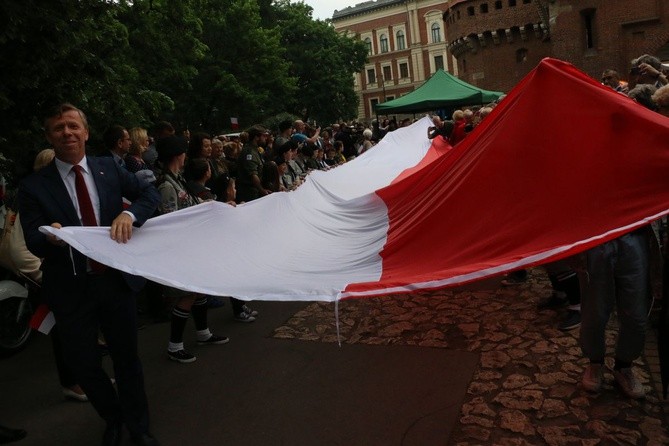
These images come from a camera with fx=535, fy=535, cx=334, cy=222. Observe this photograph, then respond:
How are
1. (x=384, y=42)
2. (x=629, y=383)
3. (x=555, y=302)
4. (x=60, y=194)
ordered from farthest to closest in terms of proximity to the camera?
(x=384, y=42) < (x=555, y=302) < (x=629, y=383) < (x=60, y=194)

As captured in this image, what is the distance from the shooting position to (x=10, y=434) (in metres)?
3.52

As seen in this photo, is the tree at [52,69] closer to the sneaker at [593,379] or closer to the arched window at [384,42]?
the sneaker at [593,379]

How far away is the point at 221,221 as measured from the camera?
3756mm

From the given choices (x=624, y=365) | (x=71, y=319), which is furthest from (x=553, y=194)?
(x=71, y=319)

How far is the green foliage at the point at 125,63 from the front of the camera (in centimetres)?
502

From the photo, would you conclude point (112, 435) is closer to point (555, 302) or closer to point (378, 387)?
point (378, 387)

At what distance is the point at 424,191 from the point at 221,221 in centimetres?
162

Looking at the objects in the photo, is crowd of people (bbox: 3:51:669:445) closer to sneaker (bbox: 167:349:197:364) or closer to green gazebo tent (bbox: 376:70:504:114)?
sneaker (bbox: 167:349:197:364)

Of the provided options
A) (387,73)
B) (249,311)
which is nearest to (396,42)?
(387,73)

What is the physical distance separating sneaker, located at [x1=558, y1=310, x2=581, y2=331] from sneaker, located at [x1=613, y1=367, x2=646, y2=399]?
1034 mm

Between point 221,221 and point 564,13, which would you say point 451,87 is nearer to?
point 221,221

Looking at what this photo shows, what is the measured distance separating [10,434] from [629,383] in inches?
159

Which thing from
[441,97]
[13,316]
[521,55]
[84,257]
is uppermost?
[521,55]

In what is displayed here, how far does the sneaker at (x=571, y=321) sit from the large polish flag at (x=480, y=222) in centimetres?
173
